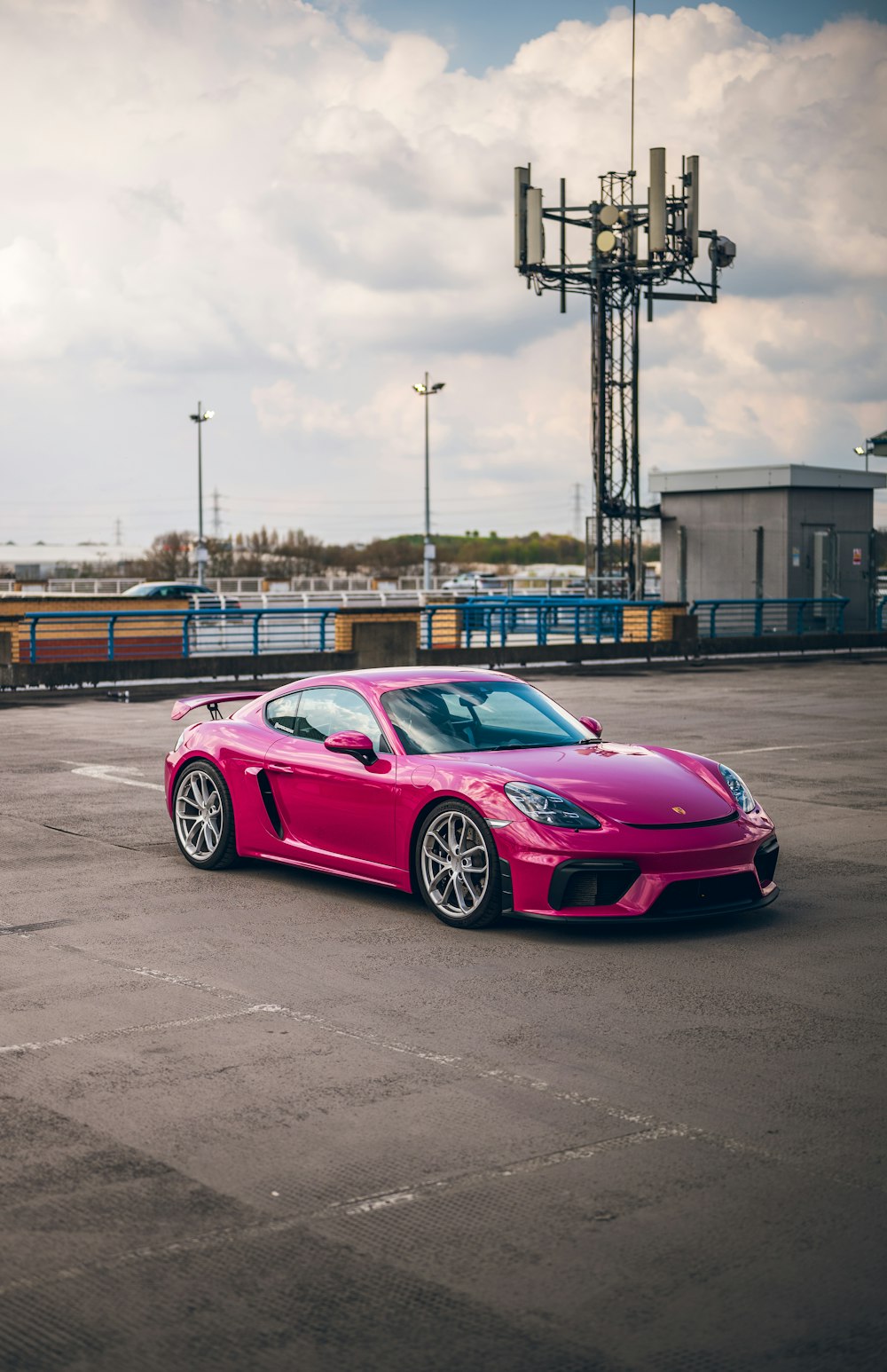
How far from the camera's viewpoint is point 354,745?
877 cm

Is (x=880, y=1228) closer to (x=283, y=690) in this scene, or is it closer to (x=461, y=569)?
(x=283, y=690)

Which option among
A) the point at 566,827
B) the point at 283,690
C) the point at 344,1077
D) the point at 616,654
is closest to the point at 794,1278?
the point at 344,1077

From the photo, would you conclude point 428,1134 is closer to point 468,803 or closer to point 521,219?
point 468,803

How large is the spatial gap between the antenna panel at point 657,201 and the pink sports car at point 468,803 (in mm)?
42005

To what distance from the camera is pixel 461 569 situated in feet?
387

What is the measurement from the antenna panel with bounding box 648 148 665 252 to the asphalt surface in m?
42.5

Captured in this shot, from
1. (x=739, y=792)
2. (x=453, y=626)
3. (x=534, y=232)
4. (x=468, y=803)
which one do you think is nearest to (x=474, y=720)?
(x=468, y=803)

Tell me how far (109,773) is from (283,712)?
5868mm

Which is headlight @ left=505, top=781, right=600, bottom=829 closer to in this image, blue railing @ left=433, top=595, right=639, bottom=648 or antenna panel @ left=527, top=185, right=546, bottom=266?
blue railing @ left=433, top=595, right=639, bottom=648

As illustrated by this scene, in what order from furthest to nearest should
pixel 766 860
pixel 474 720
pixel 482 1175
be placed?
pixel 474 720 → pixel 766 860 → pixel 482 1175

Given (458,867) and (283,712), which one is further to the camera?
(283,712)

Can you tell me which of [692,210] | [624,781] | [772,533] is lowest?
[624,781]

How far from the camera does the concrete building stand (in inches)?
1654

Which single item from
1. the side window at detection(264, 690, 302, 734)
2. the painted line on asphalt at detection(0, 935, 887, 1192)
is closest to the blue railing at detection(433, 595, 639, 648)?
the side window at detection(264, 690, 302, 734)
